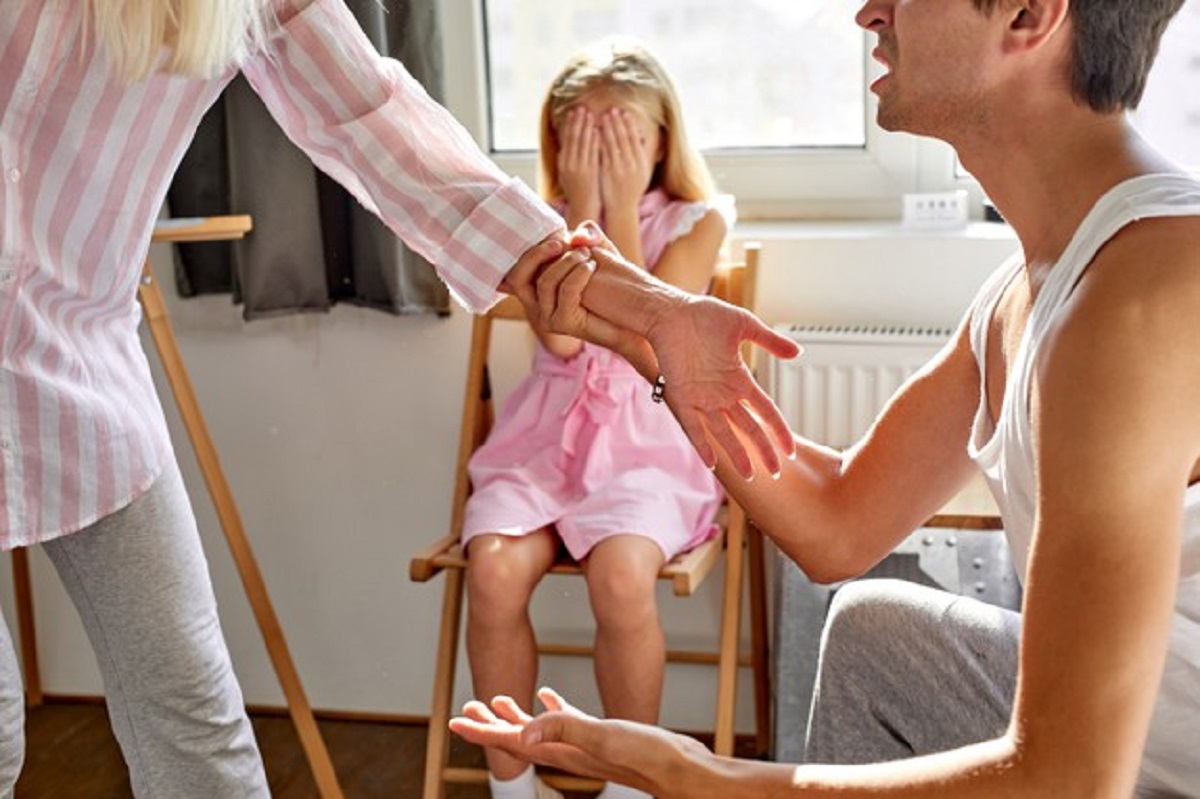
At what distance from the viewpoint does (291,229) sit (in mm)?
2445

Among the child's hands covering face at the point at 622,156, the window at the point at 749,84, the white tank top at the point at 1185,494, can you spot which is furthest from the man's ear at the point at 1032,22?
the window at the point at 749,84

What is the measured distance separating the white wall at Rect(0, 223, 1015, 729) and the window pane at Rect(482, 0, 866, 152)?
0.19m

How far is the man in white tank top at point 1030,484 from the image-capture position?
977 mm

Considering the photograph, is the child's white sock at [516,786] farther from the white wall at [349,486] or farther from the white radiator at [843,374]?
the white radiator at [843,374]

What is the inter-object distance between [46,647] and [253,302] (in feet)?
2.66

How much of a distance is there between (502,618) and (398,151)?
2.56ft

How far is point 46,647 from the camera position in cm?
280

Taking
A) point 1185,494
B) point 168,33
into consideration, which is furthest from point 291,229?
point 1185,494

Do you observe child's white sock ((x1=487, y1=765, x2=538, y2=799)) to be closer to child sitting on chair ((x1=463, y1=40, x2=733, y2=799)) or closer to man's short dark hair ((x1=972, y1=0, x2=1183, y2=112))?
child sitting on chair ((x1=463, y1=40, x2=733, y2=799))

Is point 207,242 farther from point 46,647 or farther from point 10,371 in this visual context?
point 10,371

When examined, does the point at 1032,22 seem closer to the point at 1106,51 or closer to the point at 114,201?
the point at 1106,51

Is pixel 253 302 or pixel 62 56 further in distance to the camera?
pixel 253 302

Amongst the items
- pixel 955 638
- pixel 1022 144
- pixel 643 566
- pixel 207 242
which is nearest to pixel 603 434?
pixel 643 566

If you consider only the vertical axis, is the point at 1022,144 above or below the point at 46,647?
above
